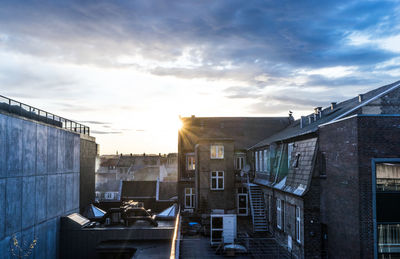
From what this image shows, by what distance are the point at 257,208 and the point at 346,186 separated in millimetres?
13707

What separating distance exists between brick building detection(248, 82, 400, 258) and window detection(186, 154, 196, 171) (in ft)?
54.1

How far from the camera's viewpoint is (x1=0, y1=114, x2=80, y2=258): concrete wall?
2131cm

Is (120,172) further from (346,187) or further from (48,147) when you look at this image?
(346,187)

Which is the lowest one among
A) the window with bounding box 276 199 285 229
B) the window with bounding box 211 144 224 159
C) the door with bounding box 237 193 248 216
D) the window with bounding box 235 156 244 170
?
the door with bounding box 237 193 248 216

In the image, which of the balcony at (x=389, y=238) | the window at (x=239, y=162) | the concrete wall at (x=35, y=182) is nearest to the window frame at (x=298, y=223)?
the balcony at (x=389, y=238)

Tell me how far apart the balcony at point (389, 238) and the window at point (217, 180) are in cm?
1818

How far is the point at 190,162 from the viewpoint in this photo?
38938 millimetres

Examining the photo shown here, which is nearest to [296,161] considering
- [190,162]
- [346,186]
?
[346,186]

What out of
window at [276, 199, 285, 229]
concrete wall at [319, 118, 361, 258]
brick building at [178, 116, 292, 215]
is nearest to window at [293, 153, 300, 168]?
concrete wall at [319, 118, 361, 258]

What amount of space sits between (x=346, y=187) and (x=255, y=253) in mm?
7824

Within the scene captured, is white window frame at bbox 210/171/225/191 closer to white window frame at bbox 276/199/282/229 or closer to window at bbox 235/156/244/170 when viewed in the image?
window at bbox 235/156/244/170

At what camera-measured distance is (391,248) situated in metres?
14.0

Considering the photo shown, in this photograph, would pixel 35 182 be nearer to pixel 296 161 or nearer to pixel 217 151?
pixel 217 151

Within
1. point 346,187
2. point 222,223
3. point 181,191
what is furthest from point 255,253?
point 181,191
